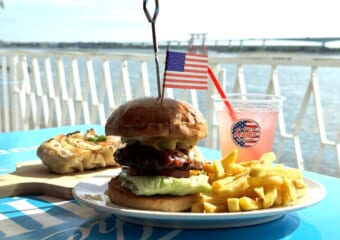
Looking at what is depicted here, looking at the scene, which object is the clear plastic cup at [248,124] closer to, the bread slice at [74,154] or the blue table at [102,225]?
the blue table at [102,225]

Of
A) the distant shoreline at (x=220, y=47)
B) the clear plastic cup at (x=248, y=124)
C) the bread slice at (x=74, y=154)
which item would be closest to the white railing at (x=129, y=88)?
the distant shoreline at (x=220, y=47)

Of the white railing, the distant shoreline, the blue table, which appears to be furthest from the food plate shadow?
the white railing

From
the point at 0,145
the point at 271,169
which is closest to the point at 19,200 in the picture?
the point at 271,169

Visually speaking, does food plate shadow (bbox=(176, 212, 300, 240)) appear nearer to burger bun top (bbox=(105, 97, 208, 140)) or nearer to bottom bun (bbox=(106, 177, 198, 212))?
bottom bun (bbox=(106, 177, 198, 212))

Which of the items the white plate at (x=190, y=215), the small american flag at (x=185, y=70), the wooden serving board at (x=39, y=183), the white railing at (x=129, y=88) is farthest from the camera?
the white railing at (x=129, y=88)

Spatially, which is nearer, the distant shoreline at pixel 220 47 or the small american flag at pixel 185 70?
the small american flag at pixel 185 70

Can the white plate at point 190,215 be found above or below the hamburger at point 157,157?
below

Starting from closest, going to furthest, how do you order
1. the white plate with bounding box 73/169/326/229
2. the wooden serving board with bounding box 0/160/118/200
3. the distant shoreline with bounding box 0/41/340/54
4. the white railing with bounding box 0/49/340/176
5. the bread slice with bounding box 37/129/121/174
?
1. the white plate with bounding box 73/169/326/229
2. the wooden serving board with bounding box 0/160/118/200
3. the bread slice with bounding box 37/129/121/174
4. the white railing with bounding box 0/49/340/176
5. the distant shoreline with bounding box 0/41/340/54
